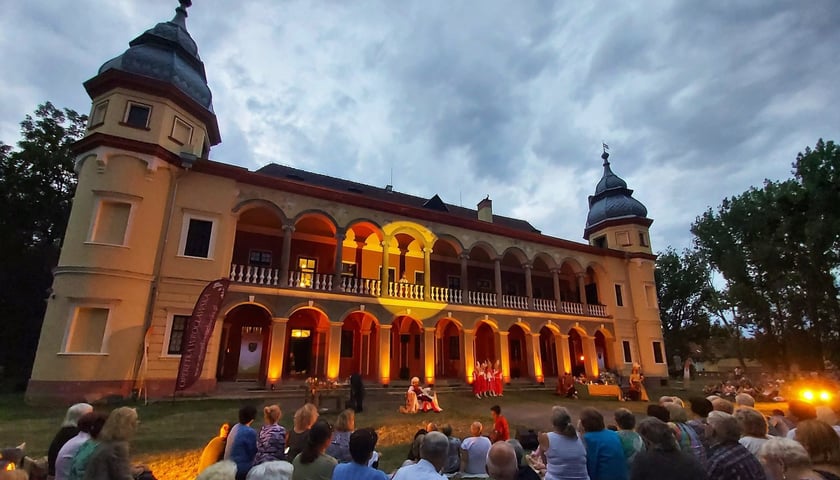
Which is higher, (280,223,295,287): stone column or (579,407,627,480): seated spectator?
(280,223,295,287): stone column

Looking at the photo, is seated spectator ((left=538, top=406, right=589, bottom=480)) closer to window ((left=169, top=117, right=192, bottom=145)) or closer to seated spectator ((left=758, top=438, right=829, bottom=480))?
seated spectator ((left=758, top=438, right=829, bottom=480))

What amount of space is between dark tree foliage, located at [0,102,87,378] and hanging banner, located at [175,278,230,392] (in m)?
11.8

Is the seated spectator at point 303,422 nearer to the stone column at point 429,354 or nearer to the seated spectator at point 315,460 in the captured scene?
the seated spectator at point 315,460

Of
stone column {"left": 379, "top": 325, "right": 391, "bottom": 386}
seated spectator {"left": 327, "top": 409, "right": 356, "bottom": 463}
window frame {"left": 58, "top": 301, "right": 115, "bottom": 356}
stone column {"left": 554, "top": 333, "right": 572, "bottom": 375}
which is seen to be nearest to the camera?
seated spectator {"left": 327, "top": 409, "right": 356, "bottom": 463}

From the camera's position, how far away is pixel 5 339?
64.1 ft

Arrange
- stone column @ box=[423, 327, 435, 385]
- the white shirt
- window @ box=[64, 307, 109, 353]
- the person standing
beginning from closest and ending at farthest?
the white shirt → the person standing → window @ box=[64, 307, 109, 353] → stone column @ box=[423, 327, 435, 385]

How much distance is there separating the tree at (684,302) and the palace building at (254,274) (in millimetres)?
11761

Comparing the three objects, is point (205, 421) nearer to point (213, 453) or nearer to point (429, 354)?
point (213, 453)

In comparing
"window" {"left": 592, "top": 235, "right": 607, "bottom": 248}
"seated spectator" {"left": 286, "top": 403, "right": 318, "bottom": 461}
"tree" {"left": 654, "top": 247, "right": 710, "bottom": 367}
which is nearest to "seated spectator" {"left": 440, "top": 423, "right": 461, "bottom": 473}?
"seated spectator" {"left": 286, "top": 403, "right": 318, "bottom": 461}

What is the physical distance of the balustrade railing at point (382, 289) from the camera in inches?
658

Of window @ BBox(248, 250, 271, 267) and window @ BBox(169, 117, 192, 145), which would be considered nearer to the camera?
window @ BBox(169, 117, 192, 145)

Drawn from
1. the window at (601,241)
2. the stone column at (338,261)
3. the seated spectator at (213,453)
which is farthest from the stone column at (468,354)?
the seated spectator at (213,453)

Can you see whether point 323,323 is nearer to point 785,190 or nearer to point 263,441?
point 263,441

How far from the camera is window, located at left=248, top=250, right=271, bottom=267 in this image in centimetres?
1909
